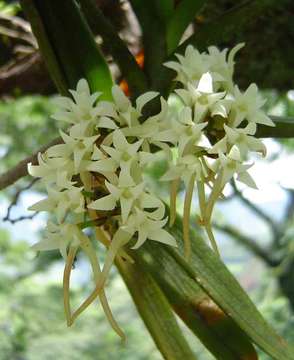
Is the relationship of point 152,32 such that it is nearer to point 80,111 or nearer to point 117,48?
point 117,48

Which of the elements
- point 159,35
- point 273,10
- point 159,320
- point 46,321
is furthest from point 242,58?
point 46,321

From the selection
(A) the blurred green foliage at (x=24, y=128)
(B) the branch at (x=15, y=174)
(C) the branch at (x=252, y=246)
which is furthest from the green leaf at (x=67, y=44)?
(C) the branch at (x=252, y=246)

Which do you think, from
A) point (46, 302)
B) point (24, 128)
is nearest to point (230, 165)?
point (46, 302)

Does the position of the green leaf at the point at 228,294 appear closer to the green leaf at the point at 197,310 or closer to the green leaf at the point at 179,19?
the green leaf at the point at 197,310

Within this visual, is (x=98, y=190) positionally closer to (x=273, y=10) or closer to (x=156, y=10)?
(x=156, y=10)

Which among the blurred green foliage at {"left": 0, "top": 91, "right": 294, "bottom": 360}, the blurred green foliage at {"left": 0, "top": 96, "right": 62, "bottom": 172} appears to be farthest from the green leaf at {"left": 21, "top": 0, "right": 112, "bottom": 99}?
the blurred green foliage at {"left": 0, "top": 96, "right": 62, "bottom": 172}
